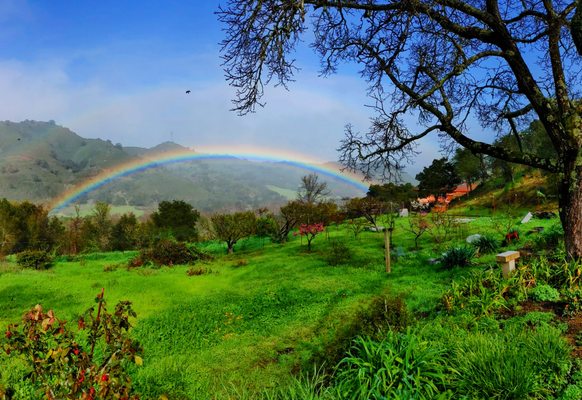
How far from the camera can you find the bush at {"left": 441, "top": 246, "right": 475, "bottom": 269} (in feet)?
33.3

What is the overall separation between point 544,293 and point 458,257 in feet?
15.0

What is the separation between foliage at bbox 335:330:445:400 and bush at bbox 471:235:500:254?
8.92 m

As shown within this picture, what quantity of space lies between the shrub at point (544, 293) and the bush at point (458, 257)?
4337mm

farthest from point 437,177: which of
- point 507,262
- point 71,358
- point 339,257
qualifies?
point 71,358

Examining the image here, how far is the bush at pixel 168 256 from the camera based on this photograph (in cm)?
1850

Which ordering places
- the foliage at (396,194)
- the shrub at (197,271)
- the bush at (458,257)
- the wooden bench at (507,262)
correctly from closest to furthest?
1. the wooden bench at (507,262)
2. the bush at (458,257)
3. the shrub at (197,271)
4. the foliage at (396,194)

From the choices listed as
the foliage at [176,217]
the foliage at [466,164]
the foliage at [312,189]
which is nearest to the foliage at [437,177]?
the foliage at [466,164]

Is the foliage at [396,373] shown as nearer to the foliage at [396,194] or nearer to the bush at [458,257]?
the bush at [458,257]

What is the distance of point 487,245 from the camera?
1173cm

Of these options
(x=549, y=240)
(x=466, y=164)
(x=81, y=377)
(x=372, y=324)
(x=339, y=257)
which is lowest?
(x=339, y=257)

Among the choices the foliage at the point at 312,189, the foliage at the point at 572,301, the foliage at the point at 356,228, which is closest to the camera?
the foliage at the point at 572,301

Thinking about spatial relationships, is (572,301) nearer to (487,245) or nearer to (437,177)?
(487,245)

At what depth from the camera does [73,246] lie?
3238cm

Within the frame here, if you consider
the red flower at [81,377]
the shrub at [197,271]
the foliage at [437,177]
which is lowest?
the shrub at [197,271]
